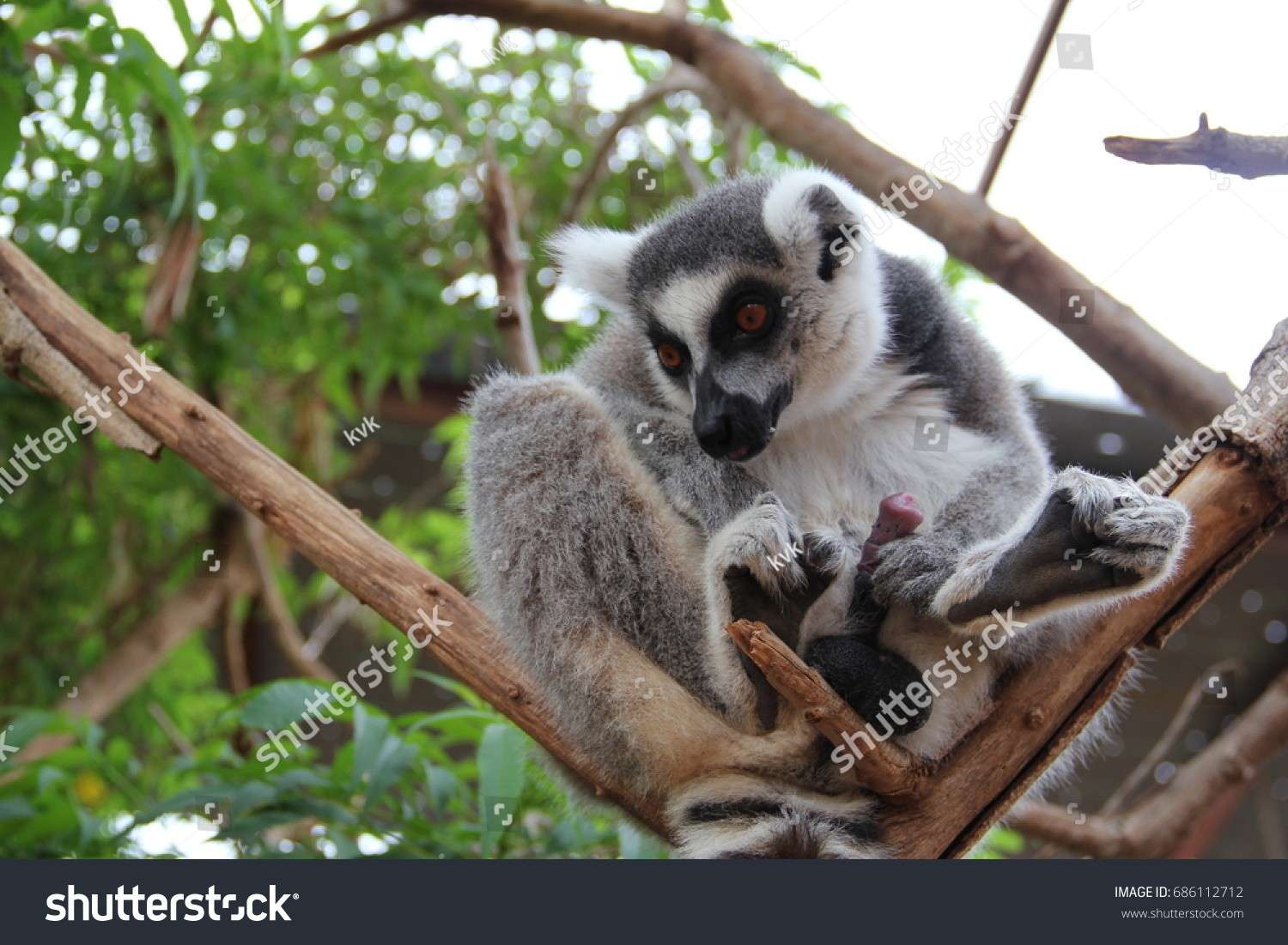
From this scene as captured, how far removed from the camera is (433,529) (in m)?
6.16

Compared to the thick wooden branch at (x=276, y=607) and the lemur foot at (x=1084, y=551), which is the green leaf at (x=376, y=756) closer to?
the lemur foot at (x=1084, y=551)

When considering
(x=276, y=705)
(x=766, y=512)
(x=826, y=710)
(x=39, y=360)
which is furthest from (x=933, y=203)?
(x=39, y=360)

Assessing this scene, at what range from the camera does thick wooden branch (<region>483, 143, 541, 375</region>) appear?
426cm

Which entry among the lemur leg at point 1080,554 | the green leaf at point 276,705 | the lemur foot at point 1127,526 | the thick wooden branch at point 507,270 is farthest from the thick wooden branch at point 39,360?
the lemur foot at point 1127,526

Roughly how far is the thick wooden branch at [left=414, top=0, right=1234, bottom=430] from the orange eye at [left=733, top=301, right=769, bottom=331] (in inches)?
45.1

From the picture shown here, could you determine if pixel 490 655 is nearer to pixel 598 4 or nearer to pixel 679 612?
pixel 679 612

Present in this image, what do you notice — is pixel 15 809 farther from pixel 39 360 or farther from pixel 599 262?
pixel 599 262

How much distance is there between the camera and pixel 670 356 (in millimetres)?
3299

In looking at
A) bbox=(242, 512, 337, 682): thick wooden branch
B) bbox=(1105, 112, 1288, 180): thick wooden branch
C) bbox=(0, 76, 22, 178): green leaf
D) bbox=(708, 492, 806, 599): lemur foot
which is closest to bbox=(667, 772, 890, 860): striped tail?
bbox=(708, 492, 806, 599): lemur foot

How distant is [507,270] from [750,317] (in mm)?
1460

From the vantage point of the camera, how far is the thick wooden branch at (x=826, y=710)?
2.40 m

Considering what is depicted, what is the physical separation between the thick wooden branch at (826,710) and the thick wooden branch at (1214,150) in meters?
1.32

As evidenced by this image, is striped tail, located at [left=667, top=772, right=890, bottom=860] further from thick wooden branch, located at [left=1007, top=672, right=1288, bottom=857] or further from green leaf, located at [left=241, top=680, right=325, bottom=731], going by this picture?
thick wooden branch, located at [left=1007, top=672, right=1288, bottom=857]

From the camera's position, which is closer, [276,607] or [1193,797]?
[1193,797]
